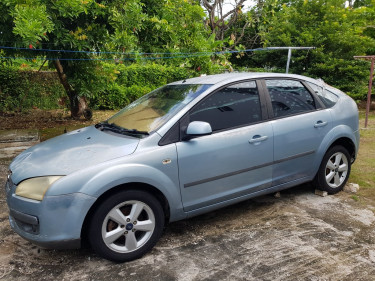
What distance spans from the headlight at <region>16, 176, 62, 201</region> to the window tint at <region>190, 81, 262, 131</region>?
1.40m

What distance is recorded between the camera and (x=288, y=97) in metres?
4.06

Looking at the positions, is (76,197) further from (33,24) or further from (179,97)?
(33,24)

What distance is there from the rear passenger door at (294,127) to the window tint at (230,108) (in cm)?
24

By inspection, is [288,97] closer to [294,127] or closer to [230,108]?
[294,127]

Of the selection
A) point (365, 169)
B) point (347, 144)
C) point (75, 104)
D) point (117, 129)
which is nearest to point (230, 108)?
point (117, 129)

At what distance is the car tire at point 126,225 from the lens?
283 cm

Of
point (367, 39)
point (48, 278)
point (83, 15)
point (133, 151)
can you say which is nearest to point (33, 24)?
point (83, 15)

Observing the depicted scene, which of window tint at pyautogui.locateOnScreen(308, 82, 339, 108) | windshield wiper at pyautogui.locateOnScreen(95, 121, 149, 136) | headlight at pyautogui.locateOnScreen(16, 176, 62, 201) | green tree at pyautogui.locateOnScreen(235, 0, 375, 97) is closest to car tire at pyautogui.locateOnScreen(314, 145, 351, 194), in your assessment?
window tint at pyautogui.locateOnScreen(308, 82, 339, 108)

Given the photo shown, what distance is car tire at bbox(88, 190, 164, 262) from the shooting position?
2.83 metres

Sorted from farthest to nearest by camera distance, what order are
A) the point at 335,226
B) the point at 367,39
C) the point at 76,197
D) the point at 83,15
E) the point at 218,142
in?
1. the point at 367,39
2. the point at 83,15
3. the point at 335,226
4. the point at 218,142
5. the point at 76,197

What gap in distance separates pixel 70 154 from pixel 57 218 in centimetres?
60

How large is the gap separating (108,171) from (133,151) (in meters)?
0.31

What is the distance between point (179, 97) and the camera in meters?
3.66

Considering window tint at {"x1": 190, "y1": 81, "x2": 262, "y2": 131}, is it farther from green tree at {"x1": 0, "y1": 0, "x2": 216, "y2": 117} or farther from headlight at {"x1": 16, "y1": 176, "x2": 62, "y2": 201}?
green tree at {"x1": 0, "y1": 0, "x2": 216, "y2": 117}
